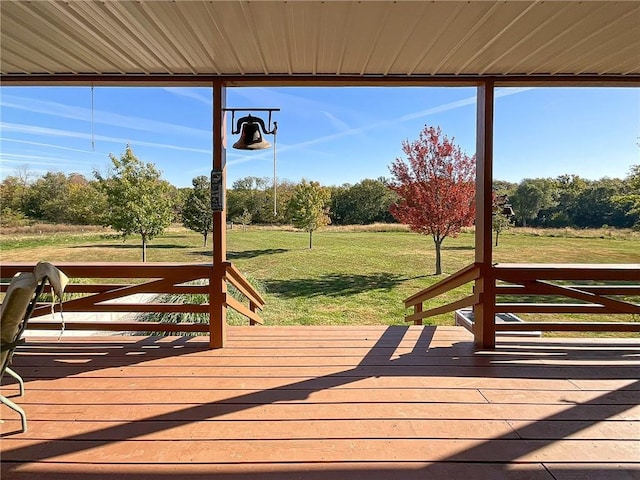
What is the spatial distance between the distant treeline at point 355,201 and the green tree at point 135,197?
1.19ft

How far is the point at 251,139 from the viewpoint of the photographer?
290 centimetres

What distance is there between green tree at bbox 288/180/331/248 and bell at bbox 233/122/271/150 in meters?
10.4

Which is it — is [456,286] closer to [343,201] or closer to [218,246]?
[218,246]

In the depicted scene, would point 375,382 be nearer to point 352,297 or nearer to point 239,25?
point 239,25

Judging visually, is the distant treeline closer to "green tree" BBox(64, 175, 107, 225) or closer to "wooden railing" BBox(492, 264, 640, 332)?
"green tree" BBox(64, 175, 107, 225)

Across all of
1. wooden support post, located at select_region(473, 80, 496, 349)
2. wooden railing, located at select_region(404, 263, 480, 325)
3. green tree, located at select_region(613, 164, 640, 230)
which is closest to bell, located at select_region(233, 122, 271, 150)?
wooden support post, located at select_region(473, 80, 496, 349)

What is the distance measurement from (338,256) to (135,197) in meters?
7.51

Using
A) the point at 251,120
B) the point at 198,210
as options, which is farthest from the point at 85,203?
the point at 251,120

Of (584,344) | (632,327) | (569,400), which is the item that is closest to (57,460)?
(569,400)

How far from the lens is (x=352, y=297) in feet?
35.5

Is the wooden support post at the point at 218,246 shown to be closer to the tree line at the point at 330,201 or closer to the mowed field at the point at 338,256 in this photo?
the mowed field at the point at 338,256

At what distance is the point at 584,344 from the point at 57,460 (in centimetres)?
392

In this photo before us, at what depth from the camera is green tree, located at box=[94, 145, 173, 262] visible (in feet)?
34.4

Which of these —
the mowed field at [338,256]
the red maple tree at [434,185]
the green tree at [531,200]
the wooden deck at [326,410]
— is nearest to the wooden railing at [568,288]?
the wooden deck at [326,410]
